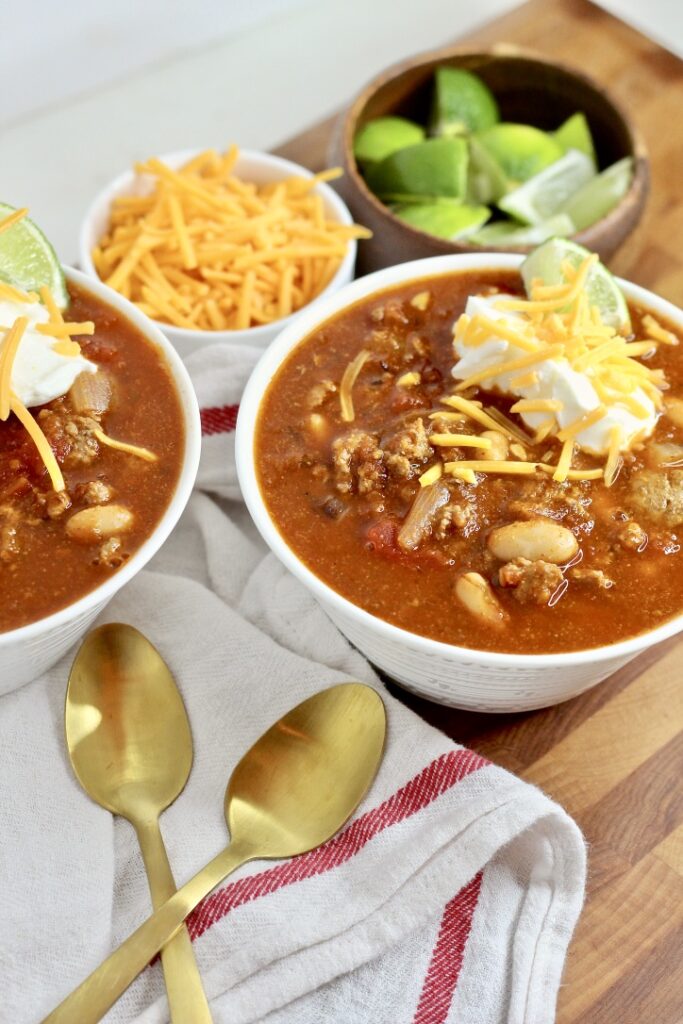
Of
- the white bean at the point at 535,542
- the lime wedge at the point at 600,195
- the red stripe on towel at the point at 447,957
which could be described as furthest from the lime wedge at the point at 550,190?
the red stripe on towel at the point at 447,957

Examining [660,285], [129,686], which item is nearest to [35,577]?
[129,686]

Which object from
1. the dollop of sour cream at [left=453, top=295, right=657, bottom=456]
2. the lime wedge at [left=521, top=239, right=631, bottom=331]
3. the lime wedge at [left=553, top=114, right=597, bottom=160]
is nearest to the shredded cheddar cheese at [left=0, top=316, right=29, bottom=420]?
the dollop of sour cream at [left=453, top=295, right=657, bottom=456]

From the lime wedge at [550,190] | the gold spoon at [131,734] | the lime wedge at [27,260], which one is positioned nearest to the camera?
the gold spoon at [131,734]

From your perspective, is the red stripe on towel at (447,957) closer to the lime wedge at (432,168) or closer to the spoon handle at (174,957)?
the spoon handle at (174,957)

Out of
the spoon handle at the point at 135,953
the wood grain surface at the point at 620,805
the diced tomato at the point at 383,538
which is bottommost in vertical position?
the wood grain surface at the point at 620,805

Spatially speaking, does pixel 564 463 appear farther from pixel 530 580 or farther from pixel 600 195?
pixel 600 195

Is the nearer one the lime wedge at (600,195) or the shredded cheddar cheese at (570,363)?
the shredded cheddar cheese at (570,363)
